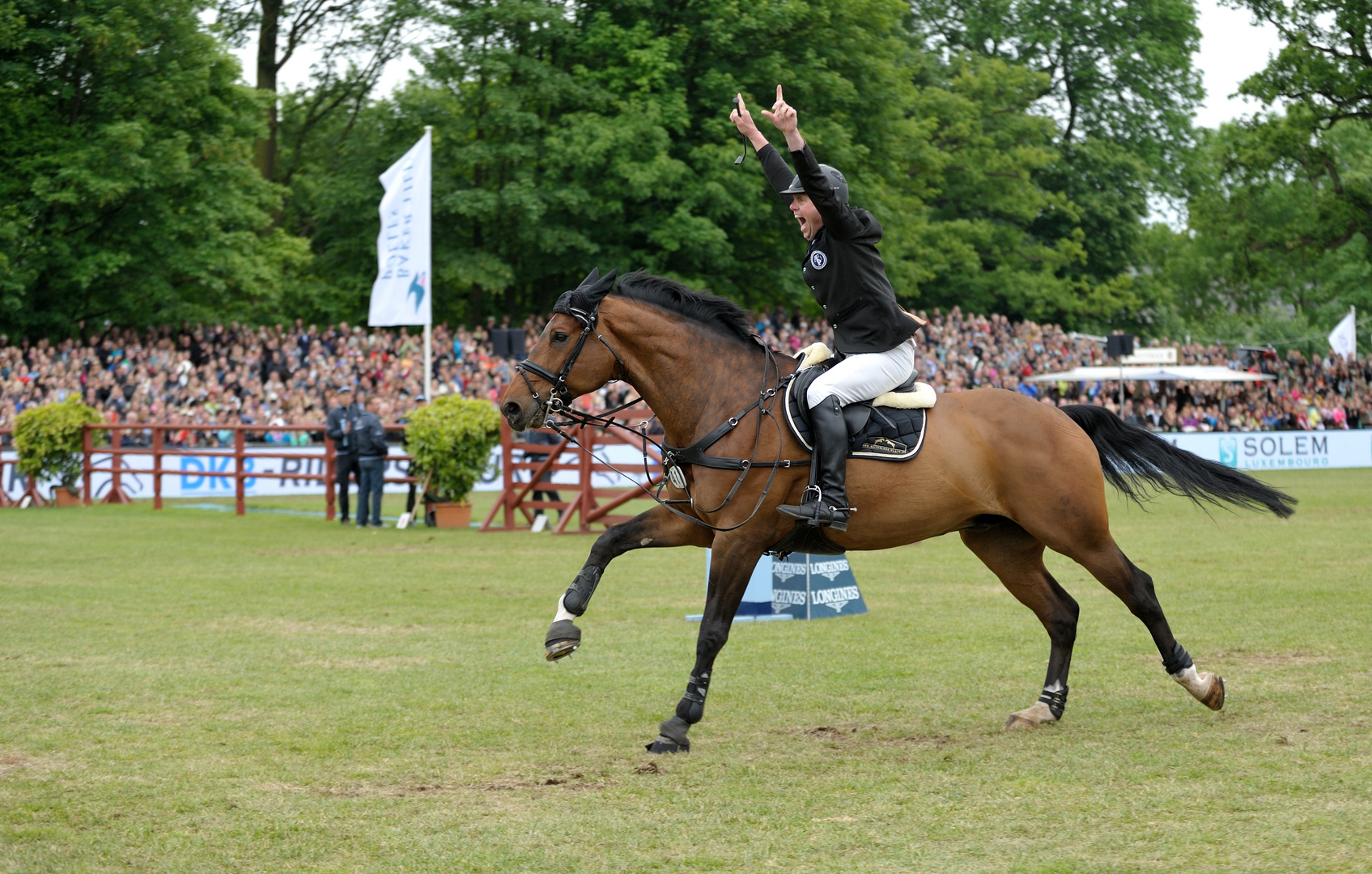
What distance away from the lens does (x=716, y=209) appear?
114 ft

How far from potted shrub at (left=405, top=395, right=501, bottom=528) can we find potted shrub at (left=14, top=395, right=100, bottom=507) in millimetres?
7607

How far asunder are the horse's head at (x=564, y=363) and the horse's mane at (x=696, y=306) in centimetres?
26

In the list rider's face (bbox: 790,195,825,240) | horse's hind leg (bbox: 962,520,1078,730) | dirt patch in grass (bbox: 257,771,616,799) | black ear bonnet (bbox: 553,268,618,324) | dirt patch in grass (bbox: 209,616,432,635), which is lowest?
dirt patch in grass (bbox: 209,616,432,635)

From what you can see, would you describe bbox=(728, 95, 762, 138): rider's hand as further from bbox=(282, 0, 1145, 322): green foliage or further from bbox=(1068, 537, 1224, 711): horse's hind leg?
bbox=(282, 0, 1145, 322): green foliage

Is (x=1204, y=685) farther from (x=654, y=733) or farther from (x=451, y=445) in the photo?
(x=451, y=445)

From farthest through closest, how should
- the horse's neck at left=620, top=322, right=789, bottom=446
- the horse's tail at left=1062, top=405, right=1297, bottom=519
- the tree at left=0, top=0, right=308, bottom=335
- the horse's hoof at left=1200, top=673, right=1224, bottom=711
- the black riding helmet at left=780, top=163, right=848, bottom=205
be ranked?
1. the tree at left=0, top=0, right=308, bottom=335
2. the horse's tail at left=1062, top=405, right=1297, bottom=519
3. the horse's neck at left=620, top=322, right=789, bottom=446
4. the horse's hoof at left=1200, top=673, right=1224, bottom=711
5. the black riding helmet at left=780, top=163, right=848, bottom=205

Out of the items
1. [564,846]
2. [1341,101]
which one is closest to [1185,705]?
[564,846]

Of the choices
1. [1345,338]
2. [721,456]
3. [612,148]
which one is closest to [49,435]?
[612,148]

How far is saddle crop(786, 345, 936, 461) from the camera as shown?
7035 mm

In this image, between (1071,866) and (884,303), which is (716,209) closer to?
(884,303)

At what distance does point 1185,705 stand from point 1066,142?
50.2 metres

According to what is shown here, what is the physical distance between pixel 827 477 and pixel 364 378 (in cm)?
2328

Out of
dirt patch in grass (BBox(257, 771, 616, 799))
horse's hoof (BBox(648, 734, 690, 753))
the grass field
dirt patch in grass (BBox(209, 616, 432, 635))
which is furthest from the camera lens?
dirt patch in grass (BBox(209, 616, 432, 635))

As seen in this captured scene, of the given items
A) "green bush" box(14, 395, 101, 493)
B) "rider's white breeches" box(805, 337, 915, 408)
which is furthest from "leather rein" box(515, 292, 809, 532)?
"green bush" box(14, 395, 101, 493)
